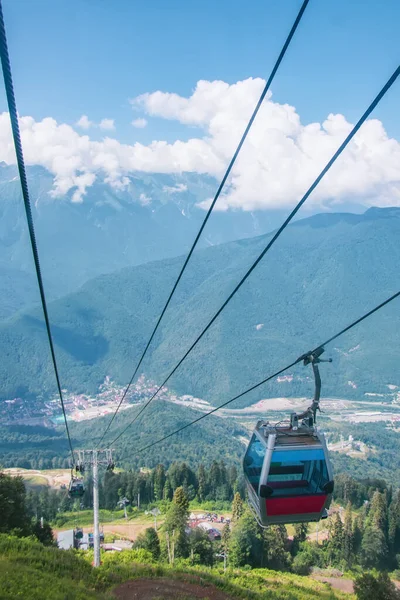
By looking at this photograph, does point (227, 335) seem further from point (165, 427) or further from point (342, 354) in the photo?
point (165, 427)

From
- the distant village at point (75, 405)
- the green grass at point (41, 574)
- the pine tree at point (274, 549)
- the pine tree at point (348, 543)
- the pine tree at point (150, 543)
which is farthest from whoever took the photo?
the distant village at point (75, 405)

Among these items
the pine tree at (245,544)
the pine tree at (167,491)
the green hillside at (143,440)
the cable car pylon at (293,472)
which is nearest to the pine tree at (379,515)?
the pine tree at (245,544)

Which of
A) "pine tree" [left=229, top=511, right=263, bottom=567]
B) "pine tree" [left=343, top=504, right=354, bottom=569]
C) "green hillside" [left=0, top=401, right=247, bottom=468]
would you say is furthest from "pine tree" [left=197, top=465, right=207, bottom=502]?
"green hillside" [left=0, top=401, right=247, bottom=468]

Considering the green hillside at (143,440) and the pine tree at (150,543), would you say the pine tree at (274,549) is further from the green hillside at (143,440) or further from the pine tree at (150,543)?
the green hillside at (143,440)

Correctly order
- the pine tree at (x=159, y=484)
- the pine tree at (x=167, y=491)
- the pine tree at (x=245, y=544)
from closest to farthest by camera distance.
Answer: the pine tree at (x=245, y=544), the pine tree at (x=167, y=491), the pine tree at (x=159, y=484)

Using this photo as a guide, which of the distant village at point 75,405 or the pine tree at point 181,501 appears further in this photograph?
the distant village at point 75,405

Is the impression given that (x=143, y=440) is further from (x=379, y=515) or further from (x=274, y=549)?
(x=274, y=549)

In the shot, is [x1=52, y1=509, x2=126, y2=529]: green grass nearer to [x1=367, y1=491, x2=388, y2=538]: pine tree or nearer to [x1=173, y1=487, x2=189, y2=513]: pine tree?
[x1=173, y1=487, x2=189, y2=513]: pine tree

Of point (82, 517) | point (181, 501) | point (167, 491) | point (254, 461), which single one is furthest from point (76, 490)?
point (167, 491)
